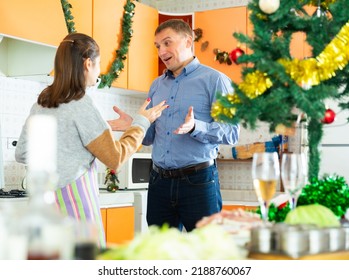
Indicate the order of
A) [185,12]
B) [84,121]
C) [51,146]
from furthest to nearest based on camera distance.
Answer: [185,12] → [84,121] → [51,146]

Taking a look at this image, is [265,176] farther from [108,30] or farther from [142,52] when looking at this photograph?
[142,52]

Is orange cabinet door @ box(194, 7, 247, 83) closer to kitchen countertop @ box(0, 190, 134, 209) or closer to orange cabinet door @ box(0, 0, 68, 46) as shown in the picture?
kitchen countertop @ box(0, 190, 134, 209)

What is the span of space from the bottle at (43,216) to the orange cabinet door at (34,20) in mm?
2618

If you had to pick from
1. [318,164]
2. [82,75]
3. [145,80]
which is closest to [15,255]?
[318,164]

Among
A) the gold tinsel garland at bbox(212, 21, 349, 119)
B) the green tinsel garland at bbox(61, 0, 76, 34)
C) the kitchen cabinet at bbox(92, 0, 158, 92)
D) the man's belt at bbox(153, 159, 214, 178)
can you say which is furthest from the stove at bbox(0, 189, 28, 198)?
the gold tinsel garland at bbox(212, 21, 349, 119)

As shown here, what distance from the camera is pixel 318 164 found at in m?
1.82

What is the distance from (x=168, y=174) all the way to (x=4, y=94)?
63.9 inches

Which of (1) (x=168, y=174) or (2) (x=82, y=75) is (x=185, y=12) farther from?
(2) (x=82, y=75)

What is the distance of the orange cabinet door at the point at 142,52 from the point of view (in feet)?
15.9

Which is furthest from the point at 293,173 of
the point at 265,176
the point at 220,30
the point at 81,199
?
the point at 220,30

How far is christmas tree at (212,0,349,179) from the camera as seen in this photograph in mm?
1620

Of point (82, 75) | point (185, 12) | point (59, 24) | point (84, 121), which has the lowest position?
point (84, 121)

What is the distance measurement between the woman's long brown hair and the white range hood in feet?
4.77

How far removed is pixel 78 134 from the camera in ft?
7.02
